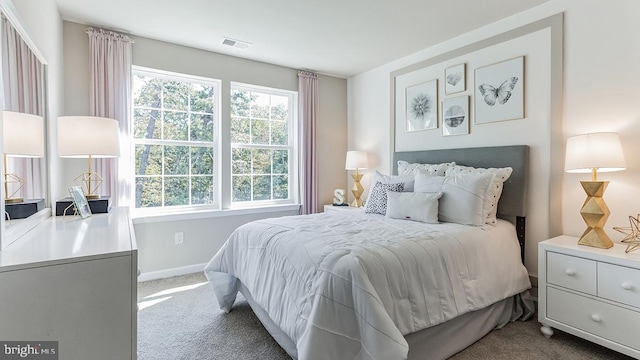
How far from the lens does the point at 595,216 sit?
1.96 m

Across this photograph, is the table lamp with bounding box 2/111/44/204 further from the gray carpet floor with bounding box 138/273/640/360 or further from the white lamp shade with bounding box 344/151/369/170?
the white lamp shade with bounding box 344/151/369/170

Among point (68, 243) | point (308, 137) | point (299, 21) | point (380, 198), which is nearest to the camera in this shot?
point (68, 243)

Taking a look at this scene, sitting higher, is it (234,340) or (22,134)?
(22,134)

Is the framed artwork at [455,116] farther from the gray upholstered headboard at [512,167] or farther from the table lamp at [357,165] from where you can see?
the table lamp at [357,165]

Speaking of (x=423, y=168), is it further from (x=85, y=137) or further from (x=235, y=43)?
(x=85, y=137)

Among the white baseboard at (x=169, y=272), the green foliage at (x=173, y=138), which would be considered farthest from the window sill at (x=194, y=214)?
the white baseboard at (x=169, y=272)

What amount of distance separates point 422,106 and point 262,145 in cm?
203

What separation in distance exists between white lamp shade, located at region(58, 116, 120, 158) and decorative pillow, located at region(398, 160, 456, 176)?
2608 millimetres

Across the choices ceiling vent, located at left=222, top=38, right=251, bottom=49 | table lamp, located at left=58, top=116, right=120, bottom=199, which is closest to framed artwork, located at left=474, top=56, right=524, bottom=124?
ceiling vent, located at left=222, top=38, right=251, bottom=49

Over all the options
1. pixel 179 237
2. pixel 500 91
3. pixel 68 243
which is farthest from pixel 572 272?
Result: pixel 179 237

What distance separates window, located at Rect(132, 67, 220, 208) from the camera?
323 centimetres

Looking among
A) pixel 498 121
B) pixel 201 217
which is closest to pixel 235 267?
pixel 201 217

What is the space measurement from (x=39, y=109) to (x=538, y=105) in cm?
360

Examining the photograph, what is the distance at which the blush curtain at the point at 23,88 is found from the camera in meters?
1.33
